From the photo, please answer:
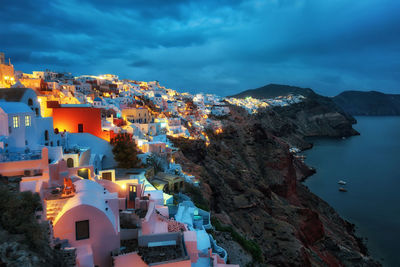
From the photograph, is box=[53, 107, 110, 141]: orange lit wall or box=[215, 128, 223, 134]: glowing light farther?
box=[215, 128, 223, 134]: glowing light

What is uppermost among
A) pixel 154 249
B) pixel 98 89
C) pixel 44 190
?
pixel 98 89

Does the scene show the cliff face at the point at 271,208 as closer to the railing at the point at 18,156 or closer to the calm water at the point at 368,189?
the calm water at the point at 368,189

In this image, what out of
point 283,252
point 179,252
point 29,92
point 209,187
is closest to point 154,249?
point 179,252

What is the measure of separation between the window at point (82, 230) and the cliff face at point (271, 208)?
450 inches

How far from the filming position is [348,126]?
4473 inches

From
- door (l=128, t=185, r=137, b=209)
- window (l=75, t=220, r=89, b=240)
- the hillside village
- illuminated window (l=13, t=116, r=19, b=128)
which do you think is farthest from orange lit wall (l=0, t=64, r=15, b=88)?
window (l=75, t=220, r=89, b=240)

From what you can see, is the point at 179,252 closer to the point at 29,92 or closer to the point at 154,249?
the point at 154,249

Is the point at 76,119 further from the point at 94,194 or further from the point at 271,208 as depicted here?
the point at 271,208

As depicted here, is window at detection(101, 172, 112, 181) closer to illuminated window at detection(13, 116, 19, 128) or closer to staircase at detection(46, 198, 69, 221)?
illuminated window at detection(13, 116, 19, 128)

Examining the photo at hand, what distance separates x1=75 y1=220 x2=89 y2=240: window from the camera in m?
7.43

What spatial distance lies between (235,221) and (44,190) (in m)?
15.5

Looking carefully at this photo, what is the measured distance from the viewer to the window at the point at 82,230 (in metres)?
7.43

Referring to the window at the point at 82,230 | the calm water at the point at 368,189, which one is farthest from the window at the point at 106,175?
the calm water at the point at 368,189

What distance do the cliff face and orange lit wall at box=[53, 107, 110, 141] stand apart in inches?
369
